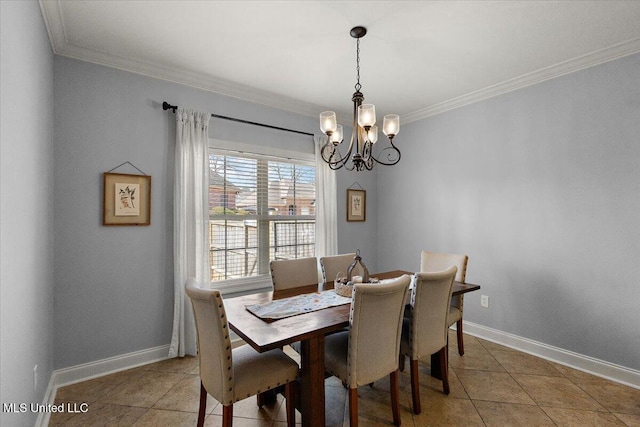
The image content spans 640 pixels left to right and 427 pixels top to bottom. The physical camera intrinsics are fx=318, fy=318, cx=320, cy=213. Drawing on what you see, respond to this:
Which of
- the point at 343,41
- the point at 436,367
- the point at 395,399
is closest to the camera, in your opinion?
the point at 395,399

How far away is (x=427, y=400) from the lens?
2.28 m

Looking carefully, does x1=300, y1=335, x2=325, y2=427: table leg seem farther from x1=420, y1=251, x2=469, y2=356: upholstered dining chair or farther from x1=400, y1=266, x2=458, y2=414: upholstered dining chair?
x1=420, y1=251, x2=469, y2=356: upholstered dining chair

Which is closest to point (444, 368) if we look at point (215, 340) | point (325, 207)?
point (215, 340)

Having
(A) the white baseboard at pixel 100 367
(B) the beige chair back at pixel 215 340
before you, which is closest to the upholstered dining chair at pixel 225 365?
(B) the beige chair back at pixel 215 340

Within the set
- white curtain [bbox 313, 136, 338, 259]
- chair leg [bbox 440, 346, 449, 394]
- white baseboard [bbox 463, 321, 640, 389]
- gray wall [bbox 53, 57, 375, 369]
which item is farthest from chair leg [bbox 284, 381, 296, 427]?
white baseboard [bbox 463, 321, 640, 389]

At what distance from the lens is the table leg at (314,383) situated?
69.6 inches

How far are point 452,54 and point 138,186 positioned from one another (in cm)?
289

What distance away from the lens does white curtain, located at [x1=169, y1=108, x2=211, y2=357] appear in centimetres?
290

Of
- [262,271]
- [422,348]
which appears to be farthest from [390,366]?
[262,271]

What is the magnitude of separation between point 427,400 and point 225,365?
153 centimetres

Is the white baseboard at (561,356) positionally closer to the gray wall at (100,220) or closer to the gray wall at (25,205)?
the gray wall at (100,220)

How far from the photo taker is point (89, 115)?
8.38 feet

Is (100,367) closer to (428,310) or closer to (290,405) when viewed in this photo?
(290,405)

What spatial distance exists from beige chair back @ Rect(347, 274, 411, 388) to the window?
6.24 ft
